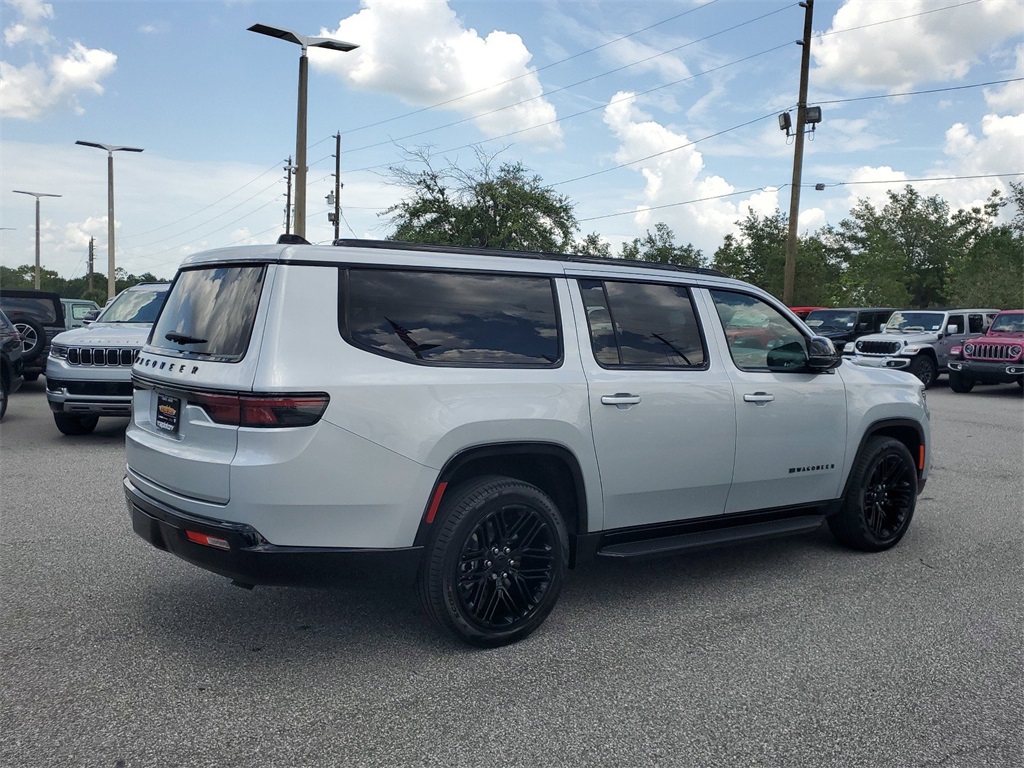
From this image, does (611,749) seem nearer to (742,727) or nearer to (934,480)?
(742,727)

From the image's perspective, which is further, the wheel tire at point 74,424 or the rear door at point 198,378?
the wheel tire at point 74,424

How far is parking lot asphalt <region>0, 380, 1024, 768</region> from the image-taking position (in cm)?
311

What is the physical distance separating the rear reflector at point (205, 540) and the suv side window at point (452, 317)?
0.98 meters

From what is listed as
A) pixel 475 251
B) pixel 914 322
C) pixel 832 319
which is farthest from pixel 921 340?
pixel 475 251

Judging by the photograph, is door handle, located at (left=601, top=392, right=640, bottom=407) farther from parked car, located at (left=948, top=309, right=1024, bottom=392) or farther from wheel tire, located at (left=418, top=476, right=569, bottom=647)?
parked car, located at (left=948, top=309, right=1024, bottom=392)

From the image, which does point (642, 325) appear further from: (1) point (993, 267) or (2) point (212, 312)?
(1) point (993, 267)

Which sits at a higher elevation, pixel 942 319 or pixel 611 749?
pixel 942 319

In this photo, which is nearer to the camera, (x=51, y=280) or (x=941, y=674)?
(x=941, y=674)

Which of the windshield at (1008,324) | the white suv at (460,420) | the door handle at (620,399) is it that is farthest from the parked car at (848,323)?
the door handle at (620,399)

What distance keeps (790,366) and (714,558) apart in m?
1.36

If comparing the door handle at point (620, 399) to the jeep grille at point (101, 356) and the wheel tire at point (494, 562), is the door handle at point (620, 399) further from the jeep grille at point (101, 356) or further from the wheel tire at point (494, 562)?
the jeep grille at point (101, 356)

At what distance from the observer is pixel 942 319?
19859 millimetres

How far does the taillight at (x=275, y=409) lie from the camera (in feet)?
11.3

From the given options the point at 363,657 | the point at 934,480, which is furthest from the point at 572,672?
the point at 934,480
